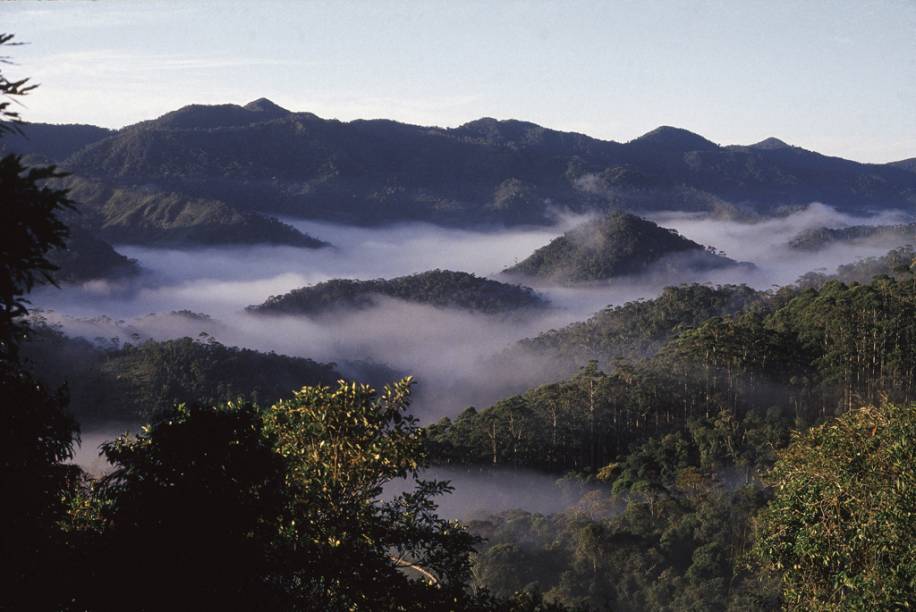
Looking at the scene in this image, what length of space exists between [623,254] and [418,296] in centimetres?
3113

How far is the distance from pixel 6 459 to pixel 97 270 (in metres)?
161

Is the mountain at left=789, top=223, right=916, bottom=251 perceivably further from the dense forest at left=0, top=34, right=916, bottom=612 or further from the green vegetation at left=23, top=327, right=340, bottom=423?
the green vegetation at left=23, top=327, right=340, bottom=423

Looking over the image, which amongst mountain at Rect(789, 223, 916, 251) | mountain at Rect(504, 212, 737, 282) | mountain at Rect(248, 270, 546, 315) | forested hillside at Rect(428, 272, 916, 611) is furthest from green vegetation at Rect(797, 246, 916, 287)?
mountain at Rect(248, 270, 546, 315)

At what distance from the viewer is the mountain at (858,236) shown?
141875 millimetres

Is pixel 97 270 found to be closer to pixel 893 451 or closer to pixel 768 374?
pixel 768 374

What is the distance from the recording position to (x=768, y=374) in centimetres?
5047

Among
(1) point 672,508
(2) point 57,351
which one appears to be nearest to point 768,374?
(1) point 672,508

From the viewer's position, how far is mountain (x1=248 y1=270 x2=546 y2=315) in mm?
131000

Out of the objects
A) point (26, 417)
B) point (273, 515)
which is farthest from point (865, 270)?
point (26, 417)

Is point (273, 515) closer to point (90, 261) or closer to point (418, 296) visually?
point (418, 296)

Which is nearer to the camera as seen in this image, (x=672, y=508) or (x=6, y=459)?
(x=6, y=459)

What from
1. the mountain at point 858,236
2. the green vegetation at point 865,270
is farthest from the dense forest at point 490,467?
the mountain at point 858,236

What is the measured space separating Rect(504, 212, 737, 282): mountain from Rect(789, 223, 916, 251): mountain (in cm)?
2236

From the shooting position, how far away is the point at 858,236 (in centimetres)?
15200
